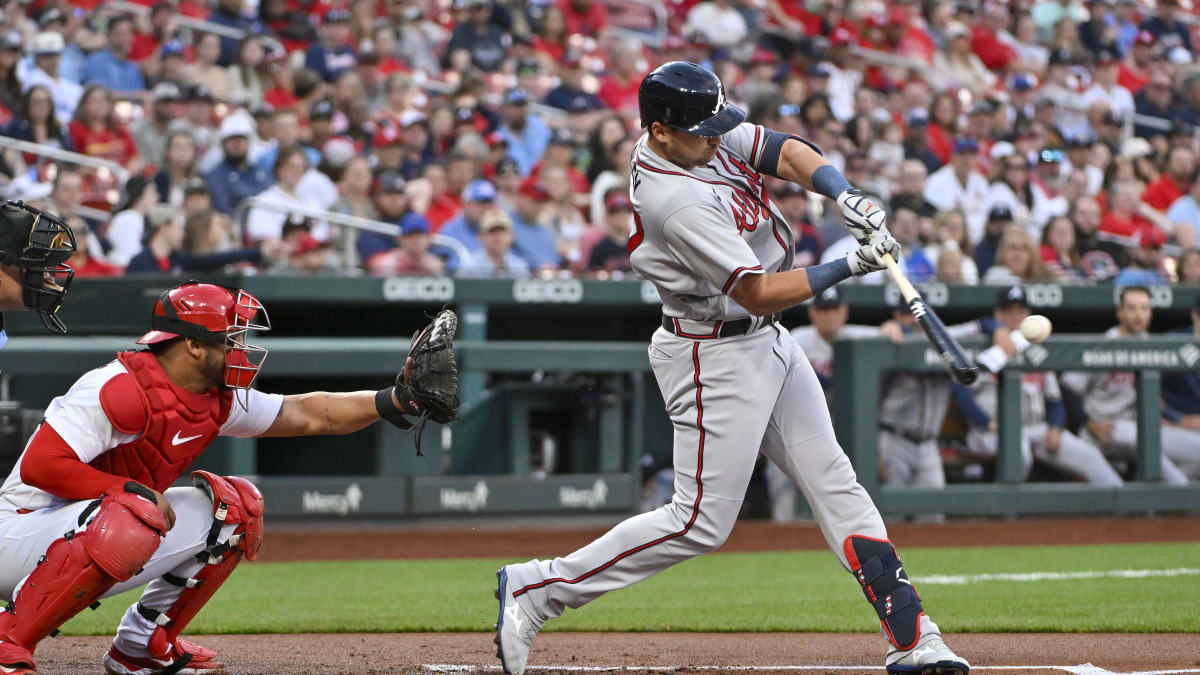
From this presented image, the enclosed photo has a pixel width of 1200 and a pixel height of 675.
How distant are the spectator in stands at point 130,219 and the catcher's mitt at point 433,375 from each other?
4950 millimetres

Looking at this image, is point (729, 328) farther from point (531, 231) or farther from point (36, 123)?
point (36, 123)

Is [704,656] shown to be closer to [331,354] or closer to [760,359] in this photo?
[760,359]

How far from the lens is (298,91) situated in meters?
10.6

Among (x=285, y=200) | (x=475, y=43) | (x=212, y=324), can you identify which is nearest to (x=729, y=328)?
(x=212, y=324)

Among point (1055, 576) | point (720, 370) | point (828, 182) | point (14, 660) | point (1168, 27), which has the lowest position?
point (1055, 576)

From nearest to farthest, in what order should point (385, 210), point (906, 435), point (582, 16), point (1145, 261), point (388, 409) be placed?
point (388, 409)
point (906, 435)
point (385, 210)
point (1145, 261)
point (582, 16)

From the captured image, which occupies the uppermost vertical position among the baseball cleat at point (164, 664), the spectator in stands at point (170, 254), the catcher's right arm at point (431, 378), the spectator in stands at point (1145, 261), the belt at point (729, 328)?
the belt at point (729, 328)

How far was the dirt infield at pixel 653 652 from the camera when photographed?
414 cm

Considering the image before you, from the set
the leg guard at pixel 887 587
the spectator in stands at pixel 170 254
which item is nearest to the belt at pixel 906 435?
the spectator in stands at pixel 170 254

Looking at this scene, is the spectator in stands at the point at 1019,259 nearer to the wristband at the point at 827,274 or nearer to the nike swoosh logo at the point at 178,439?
the wristband at the point at 827,274

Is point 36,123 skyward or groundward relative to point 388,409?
skyward

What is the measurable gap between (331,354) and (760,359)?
4.07 meters

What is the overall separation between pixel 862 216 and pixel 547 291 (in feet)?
15.6

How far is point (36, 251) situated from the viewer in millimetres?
3693
